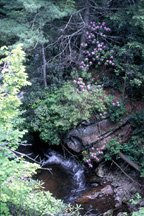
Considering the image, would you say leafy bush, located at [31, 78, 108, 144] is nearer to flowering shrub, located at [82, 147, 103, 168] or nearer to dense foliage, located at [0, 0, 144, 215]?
dense foliage, located at [0, 0, 144, 215]

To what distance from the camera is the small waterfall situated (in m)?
6.94

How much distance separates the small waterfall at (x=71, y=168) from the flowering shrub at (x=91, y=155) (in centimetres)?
66

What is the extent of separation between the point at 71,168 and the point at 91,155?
51.7 inches

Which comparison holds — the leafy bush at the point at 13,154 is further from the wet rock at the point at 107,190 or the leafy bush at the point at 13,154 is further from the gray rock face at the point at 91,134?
the gray rock face at the point at 91,134

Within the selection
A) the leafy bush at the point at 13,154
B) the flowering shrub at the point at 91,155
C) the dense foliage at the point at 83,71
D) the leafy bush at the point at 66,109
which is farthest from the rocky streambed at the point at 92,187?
the leafy bush at the point at 13,154

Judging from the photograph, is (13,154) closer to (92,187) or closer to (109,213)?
(109,213)

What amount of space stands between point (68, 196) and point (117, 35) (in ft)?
24.8

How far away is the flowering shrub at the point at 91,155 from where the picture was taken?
7.04 metres

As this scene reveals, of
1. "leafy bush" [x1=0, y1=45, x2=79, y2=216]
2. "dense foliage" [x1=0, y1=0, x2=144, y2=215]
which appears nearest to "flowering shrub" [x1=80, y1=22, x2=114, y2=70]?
"dense foliage" [x1=0, y1=0, x2=144, y2=215]

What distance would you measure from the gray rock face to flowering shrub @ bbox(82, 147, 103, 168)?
0.25 meters

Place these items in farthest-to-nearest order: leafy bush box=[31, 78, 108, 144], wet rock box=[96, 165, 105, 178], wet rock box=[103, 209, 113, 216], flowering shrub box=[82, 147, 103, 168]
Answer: wet rock box=[96, 165, 105, 178], flowering shrub box=[82, 147, 103, 168], leafy bush box=[31, 78, 108, 144], wet rock box=[103, 209, 113, 216]

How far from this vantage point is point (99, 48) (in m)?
8.49

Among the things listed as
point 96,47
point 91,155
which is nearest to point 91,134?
point 91,155

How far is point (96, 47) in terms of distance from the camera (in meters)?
8.84
